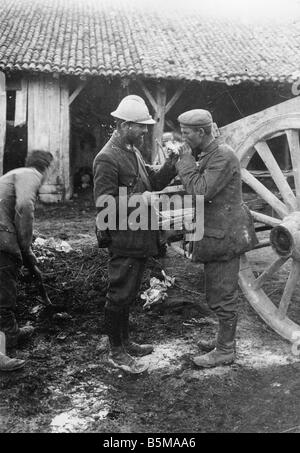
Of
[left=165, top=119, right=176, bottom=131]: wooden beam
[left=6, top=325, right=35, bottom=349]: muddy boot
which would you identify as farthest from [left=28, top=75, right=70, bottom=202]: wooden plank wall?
[left=6, top=325, right=35, bottom=349]: muddy boot

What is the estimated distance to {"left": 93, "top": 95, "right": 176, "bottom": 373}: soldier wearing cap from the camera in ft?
10.6

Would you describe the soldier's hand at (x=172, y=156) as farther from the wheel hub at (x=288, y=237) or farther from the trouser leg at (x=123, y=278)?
the wheel hub at (x=288, y=237)

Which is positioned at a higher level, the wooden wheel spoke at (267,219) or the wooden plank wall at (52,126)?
the wooden plank wall at (52,126)

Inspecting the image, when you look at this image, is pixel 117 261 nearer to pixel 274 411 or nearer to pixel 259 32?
pixel 274 411

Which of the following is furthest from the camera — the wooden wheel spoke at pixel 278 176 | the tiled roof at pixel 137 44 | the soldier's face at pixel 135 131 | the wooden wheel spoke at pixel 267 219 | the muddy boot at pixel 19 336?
the tiled roof at pixel 137 44

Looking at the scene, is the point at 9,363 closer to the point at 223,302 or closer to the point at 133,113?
the point at 223,302

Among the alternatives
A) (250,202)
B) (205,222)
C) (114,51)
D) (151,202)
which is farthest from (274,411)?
(114,51)

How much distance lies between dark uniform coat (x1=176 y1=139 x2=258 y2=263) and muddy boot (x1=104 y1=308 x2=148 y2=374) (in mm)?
773

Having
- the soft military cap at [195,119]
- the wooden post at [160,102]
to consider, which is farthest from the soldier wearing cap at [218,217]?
the wooden post at [160,102]

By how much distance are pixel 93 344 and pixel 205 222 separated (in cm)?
147

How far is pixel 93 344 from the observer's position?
391 centimetres

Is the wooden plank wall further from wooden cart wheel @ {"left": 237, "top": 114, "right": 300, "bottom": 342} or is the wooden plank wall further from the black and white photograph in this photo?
wooden cart wheel @ {"left": 237, "top": 114, "right": 300, "bottom": 342}

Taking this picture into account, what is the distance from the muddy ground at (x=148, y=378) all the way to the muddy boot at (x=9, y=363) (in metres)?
0.05

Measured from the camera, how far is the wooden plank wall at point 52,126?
10961 millimetres
